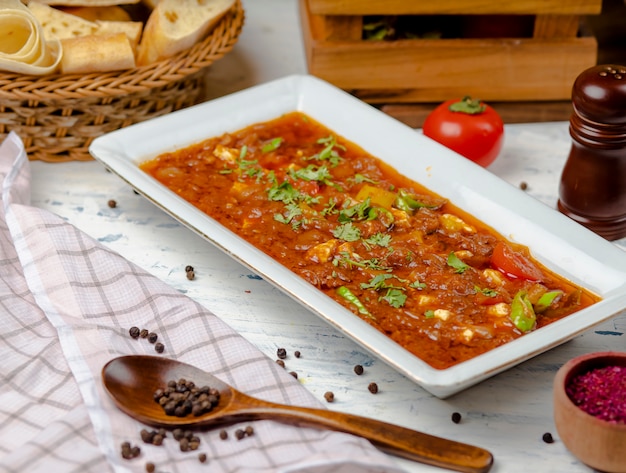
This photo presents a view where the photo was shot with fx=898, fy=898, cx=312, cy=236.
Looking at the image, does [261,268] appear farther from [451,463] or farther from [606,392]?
[606,392]

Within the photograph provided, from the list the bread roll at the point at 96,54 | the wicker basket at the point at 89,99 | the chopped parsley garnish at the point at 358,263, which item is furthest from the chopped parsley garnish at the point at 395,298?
the bread roll at the point at 96,54

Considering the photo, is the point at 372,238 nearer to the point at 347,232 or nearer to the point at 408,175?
the point at 347,232

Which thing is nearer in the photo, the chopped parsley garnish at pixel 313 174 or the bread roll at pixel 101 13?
the chopped parsley garnish at pixel 313 174

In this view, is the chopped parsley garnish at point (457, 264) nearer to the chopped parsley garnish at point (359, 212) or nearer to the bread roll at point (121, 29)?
the chopped parsley garnish at point (359, 212)

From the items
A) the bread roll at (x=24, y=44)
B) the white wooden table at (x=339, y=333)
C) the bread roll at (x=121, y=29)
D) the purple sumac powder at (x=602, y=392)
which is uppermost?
the bread roll at (x=24, y=44)

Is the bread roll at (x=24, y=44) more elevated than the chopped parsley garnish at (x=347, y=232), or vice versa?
the bread roll at (x=24, y=44)

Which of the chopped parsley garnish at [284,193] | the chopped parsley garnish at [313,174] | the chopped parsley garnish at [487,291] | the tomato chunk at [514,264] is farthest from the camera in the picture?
the chopped parsley garnish at [313,174]

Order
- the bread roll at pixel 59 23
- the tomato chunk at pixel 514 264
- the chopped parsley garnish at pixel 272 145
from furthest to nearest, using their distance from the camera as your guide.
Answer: the bread roll at pixel 59 23 → the chopped parsley garnish at pixel 272 145 → the tomato chunk at pixel 514 264
